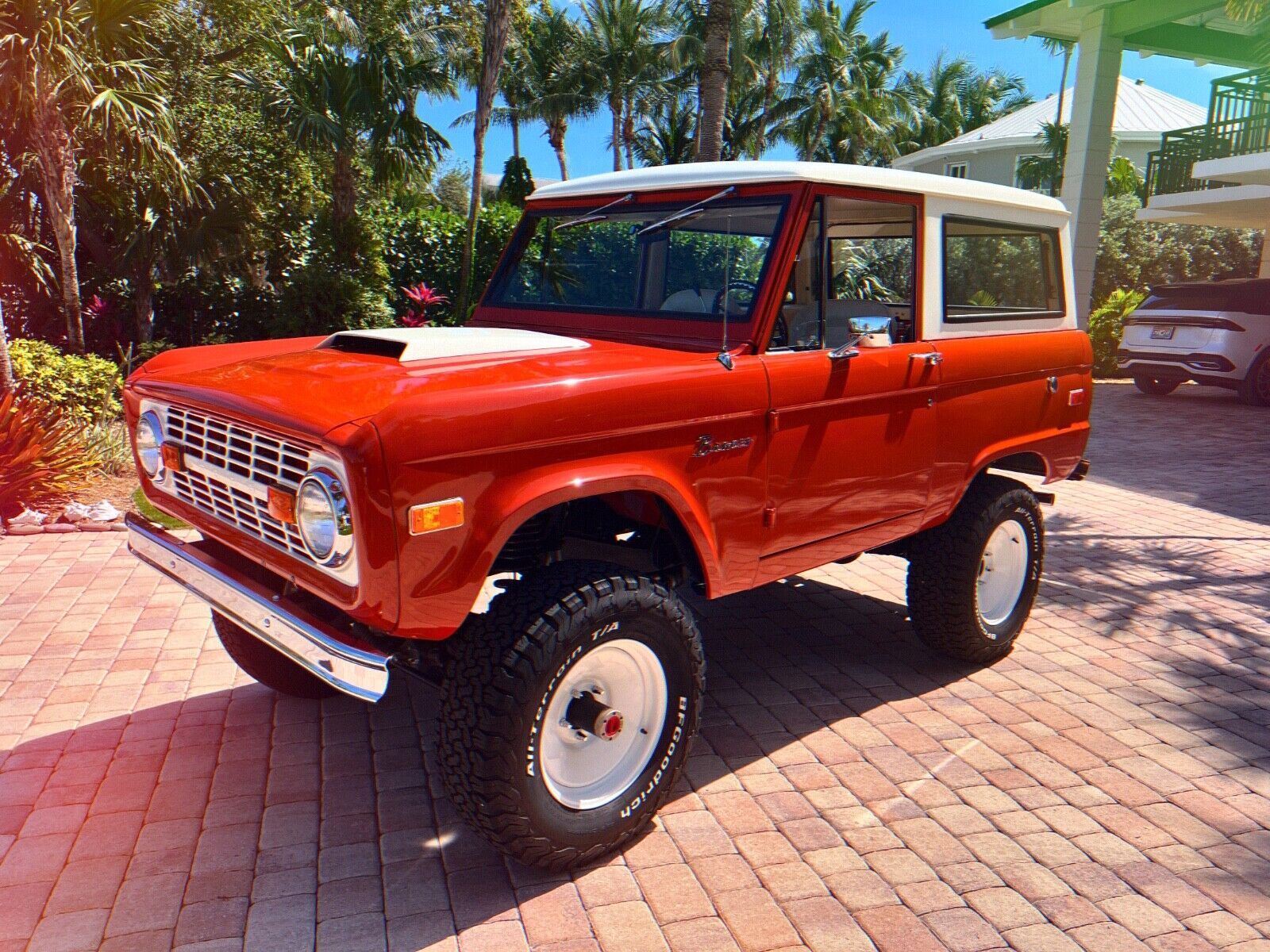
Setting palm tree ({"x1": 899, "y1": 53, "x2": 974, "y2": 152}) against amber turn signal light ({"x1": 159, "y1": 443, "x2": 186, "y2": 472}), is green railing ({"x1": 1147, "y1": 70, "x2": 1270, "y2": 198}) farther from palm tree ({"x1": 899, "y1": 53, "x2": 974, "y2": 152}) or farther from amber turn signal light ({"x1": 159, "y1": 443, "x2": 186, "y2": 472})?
palm tree ({"x1": 899, "y1": 53, "x2": 974, "y2": 152})

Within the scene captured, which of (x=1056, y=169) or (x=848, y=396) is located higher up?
(x=1056, y=169)

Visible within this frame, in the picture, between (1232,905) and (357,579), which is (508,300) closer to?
(357,579)

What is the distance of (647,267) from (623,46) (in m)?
37.1

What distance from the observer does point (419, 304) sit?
15.2 metres

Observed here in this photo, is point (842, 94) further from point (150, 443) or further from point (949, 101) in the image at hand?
point (150, 443)

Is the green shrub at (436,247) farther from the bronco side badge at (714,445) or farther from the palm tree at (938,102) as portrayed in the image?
the palm tree at (938,102)

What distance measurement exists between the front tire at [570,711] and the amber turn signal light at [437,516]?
0.39 meters

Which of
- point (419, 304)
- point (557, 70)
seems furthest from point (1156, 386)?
point (557, 70)

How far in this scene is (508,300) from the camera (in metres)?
4.31

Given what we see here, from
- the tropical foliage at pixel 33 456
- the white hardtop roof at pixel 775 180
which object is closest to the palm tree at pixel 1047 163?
the white hardtop roof at pixel 775 180

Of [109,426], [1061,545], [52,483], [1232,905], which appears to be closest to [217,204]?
[109,426]

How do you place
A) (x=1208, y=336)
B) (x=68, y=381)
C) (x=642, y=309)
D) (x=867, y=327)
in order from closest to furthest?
(x=867, y=327) < (x=642, y=309) < (x=68, y=381) < (x=1208, y=336)

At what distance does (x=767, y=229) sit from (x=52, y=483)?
18.4 ft

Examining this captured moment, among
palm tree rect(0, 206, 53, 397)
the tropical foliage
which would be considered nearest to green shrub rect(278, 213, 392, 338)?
palm tree rect(0, 206, 53, 397)
